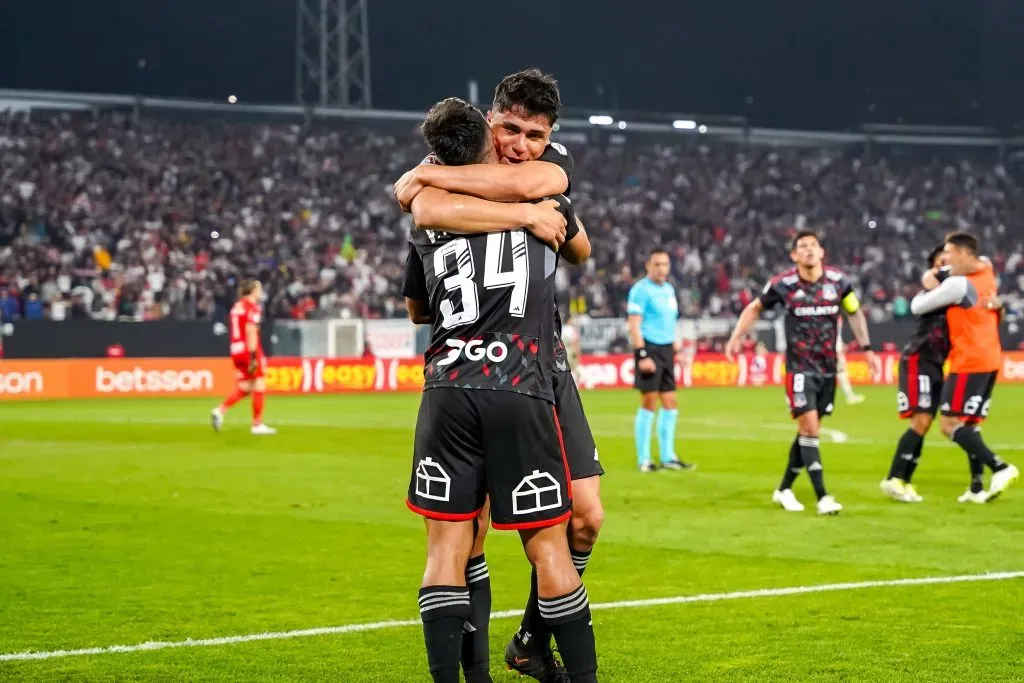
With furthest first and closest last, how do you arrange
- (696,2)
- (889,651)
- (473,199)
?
(696,2) < (889,651) < (473,199)

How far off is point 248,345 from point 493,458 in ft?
51.9

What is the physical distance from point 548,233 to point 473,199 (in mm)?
278

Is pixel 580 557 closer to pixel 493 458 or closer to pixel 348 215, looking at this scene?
pixel 493 458

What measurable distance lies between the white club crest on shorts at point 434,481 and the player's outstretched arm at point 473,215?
2.62 ft

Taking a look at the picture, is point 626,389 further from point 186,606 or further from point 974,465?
point 186,606

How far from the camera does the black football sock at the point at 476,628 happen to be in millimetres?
4980

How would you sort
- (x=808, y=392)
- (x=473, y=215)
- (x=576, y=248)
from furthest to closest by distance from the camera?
1. (x=808, y=392)
2. (x=576, y=248)
3. (x=473, y=215)

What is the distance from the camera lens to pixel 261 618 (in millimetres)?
7066

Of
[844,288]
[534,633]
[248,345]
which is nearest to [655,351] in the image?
[844,288]

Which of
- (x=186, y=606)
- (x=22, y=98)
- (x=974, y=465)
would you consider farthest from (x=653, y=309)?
(x=22, y=98)

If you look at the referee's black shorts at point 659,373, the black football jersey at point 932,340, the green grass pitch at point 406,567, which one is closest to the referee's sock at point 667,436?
the referee's black shorts at point 659,373

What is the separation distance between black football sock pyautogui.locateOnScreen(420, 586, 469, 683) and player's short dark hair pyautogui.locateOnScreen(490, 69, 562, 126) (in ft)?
5.49

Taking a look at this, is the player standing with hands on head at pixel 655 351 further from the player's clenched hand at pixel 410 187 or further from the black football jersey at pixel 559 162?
the player's clenched hand at pixel 410 187

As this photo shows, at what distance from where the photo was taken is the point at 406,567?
8.78 meters
